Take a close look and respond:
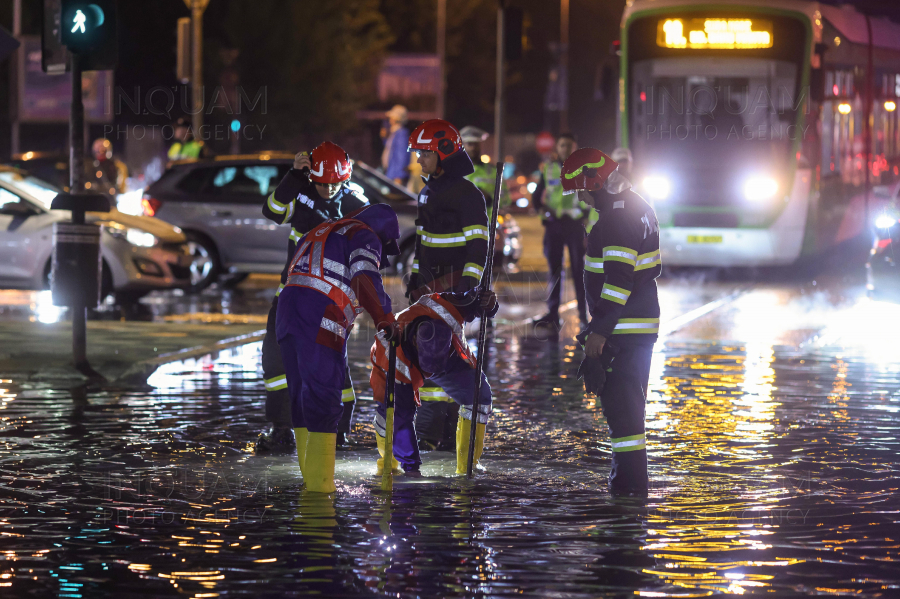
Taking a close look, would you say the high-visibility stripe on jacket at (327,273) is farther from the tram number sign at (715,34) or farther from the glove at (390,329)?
the tram number sign at (715,34)

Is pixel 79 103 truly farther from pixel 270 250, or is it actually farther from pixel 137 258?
pixel 270 250

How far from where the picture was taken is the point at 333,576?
19.7 feet

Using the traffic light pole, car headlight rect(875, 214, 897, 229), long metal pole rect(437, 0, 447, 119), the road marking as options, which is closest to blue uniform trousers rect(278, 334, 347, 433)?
the traffic light pole

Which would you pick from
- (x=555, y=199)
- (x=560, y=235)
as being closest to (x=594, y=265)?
(x=560, y=235)

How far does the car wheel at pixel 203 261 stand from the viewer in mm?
19891

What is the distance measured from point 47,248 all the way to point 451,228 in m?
9.56

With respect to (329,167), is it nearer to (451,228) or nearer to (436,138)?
(436,138)

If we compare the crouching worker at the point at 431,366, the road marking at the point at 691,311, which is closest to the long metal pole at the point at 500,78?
the road marking at the point at 691,311

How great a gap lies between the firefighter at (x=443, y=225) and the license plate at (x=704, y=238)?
1300 cm

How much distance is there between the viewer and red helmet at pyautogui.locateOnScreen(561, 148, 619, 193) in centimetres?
755

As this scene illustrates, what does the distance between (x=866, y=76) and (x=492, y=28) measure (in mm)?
49307

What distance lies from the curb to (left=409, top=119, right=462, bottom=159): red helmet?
3729mm

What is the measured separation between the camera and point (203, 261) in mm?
19984

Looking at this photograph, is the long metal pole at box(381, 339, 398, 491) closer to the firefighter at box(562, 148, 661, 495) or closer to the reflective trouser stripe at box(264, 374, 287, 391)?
the firefighter at box(562, 148, 661, 495)
